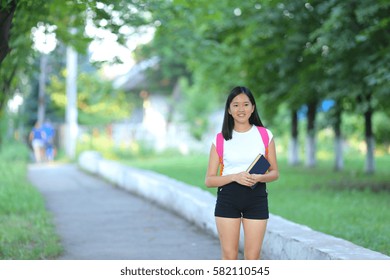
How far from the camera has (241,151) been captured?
5.28 meters

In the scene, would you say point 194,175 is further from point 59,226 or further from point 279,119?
point 279,119

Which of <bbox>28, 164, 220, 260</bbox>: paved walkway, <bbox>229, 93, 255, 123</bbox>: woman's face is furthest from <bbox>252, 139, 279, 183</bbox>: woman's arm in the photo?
<bbox>28, 164, 220, 260</bbox>: paved walkway

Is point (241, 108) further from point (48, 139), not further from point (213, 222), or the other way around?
point (48, 139)

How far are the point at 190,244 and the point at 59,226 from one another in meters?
2.78

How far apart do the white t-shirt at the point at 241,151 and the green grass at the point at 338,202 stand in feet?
11.3

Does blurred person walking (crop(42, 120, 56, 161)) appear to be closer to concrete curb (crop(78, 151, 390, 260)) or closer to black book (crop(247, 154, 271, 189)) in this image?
concrete curb (crop(78, 151, 390, 260))

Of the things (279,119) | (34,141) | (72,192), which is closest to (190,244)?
(72,192)

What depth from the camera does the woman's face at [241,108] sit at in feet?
17.5

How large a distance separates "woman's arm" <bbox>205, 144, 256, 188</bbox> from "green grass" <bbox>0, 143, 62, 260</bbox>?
3.68m

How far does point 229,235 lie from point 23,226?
606 cm

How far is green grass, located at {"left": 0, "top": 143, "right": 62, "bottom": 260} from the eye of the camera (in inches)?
348

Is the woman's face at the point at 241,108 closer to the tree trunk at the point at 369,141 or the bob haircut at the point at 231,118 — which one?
the bob haircut at the point at 231,118

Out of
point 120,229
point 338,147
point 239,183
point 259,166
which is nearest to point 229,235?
point 239,183

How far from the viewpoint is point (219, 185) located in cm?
532
